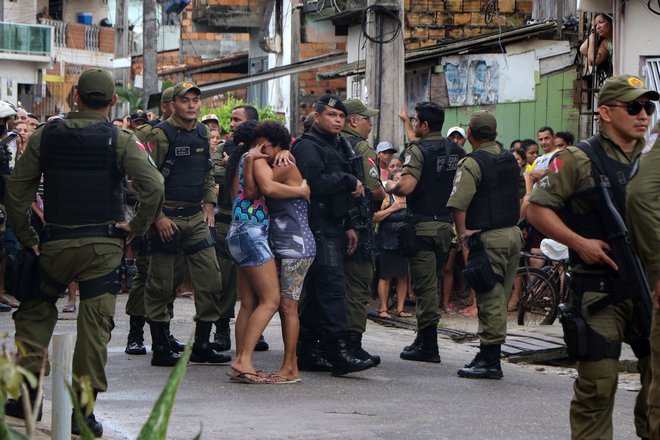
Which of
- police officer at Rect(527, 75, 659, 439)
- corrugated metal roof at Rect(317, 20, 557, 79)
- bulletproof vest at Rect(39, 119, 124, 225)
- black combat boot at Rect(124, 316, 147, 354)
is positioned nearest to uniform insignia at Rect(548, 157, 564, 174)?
police officer at Rect(527, 75, 659, 439)

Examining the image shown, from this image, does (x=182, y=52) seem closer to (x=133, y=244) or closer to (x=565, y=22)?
(x=565, y=22)

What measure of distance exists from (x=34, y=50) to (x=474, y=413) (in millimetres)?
47069

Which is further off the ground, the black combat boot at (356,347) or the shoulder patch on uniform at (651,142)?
the shoulder patch on uniform at (651,142)

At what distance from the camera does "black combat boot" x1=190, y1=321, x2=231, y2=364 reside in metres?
9.80

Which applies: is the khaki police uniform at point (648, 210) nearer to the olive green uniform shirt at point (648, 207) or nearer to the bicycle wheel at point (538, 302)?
the olive green uniform shirt at point (648, 207)

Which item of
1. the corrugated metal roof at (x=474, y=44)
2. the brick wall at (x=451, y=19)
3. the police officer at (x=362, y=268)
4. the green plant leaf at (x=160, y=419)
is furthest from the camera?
the brick wall at (x=451, y=19)

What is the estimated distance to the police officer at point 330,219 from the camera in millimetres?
9258

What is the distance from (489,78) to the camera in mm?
19188

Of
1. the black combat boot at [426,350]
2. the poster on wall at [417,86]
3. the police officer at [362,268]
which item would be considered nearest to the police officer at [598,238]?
the police officer at [362,268]

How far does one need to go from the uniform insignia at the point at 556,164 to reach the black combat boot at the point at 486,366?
3339 mm

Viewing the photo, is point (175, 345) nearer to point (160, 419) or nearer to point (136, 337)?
point (136, 337)

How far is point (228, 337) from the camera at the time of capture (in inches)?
422

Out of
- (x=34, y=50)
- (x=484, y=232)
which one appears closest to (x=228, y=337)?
(x=484, y=232)

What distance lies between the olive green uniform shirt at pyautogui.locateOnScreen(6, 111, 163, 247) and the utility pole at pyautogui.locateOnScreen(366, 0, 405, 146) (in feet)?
23.9
